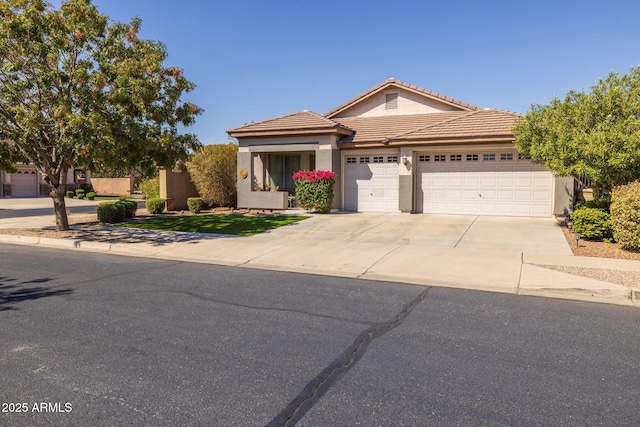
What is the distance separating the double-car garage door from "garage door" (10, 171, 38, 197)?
3274 centimetres

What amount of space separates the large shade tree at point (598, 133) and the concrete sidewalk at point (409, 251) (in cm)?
201

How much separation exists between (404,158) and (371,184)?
194cm

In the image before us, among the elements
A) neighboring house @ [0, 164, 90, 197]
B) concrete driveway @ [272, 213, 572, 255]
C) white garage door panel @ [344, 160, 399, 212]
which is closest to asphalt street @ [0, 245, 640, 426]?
concrete driveway @ [272, 213, 572, 255]

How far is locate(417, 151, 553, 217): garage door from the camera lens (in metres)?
16.8

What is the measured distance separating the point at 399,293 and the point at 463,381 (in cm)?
317

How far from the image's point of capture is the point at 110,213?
16641 millimetres

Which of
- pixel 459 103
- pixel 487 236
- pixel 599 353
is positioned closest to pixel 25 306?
pixel 599 353

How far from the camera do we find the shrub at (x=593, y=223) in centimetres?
1116

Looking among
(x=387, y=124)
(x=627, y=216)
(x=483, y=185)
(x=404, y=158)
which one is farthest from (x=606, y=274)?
(x=387, y=124)

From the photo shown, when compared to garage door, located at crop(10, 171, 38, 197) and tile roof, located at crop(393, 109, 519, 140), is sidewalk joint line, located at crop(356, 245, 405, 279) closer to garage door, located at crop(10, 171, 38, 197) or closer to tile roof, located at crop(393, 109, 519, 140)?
tile roof, located at crop(393, 109, 519, 140)

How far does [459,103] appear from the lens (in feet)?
68.3

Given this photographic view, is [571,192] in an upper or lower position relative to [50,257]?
upper

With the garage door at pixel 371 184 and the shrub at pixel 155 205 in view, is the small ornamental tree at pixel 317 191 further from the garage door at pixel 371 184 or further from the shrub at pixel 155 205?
the shrub at pixel 155 205

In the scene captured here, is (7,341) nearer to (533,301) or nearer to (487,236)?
(533,301)
